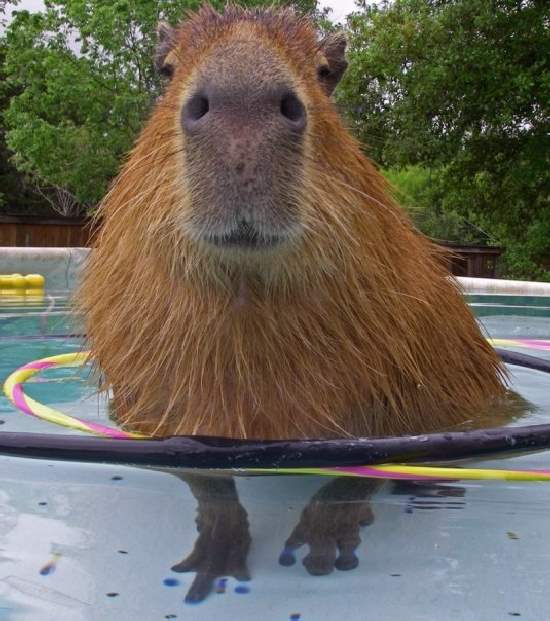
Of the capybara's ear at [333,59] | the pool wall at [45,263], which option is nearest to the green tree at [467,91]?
the pool wall at [45,263]

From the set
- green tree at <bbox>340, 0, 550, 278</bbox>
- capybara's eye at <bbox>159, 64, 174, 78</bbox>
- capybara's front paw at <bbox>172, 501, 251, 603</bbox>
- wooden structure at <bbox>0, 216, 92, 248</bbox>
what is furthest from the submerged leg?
wooden structure at <bbox>0, 216, 92, 248</bbox>

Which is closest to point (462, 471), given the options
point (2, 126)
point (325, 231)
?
point (325, 231)

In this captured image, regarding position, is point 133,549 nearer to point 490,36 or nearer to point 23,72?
point 490,36

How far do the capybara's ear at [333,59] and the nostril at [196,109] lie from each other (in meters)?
0.59

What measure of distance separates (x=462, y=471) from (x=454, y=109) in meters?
10.4

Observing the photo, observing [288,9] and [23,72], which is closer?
[288,9]

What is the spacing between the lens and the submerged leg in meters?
1.32

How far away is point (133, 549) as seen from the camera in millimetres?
1395

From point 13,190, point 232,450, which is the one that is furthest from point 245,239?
point 13,190

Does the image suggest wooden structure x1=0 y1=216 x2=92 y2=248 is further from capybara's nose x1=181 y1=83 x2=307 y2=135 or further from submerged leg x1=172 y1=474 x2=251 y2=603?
capybara's nose x1=181 y1=83 x2=307 y2=135

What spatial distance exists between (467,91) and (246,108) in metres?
9.99

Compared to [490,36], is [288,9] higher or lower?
lower

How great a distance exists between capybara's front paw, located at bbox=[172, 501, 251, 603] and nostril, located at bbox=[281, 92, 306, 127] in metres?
0.67

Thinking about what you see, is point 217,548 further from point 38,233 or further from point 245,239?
point 38,233
